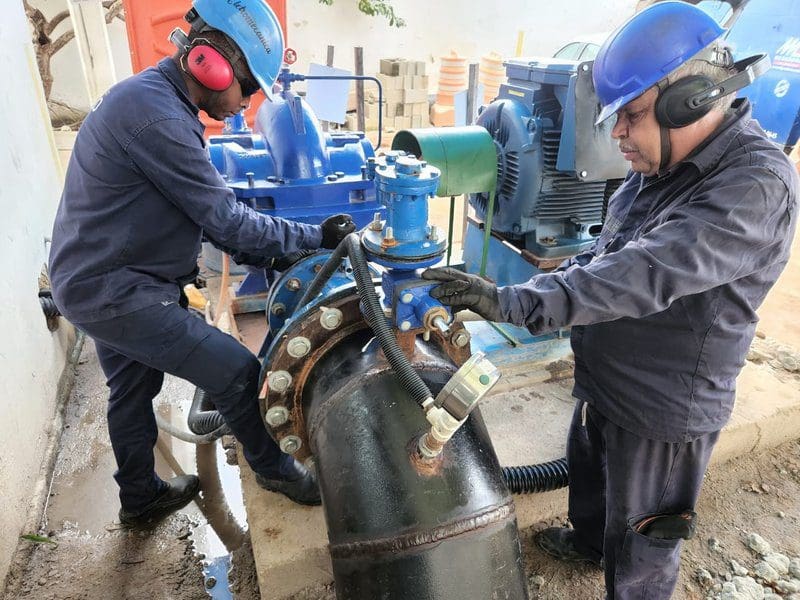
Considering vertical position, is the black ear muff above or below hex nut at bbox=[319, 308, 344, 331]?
above

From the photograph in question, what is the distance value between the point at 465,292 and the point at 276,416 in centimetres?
65

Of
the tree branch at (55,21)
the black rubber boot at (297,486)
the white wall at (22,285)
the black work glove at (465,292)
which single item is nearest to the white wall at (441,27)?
the tree branch at (55,21)

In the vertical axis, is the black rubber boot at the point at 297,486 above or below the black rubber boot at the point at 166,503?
above

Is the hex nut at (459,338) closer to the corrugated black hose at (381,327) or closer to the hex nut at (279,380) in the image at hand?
the corrugated black hose at (381,327)

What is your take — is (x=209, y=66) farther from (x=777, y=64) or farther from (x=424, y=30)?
(x=424, y=30)

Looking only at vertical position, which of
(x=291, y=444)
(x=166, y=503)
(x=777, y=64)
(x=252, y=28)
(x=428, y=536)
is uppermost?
(x=252, y=28)

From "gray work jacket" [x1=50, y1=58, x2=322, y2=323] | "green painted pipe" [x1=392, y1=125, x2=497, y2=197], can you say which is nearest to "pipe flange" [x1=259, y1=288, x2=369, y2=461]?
"gray work jacket" [x1=50, y1=58, x2=322, y2=323]

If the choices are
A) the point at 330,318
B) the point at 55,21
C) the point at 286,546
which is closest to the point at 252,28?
the point at 330,318

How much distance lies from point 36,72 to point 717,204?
384 cm

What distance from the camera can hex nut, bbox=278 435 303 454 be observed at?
153 cm

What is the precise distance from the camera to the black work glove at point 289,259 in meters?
2.06

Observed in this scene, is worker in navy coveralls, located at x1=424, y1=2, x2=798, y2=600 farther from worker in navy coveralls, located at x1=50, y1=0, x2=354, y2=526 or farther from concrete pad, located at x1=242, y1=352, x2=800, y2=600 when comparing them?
worker in navy coveralls, located at x1=50, y1=0, x2=354, y2=526

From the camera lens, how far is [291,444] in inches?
60.4

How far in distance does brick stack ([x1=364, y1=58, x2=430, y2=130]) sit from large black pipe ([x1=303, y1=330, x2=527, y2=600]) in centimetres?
852
